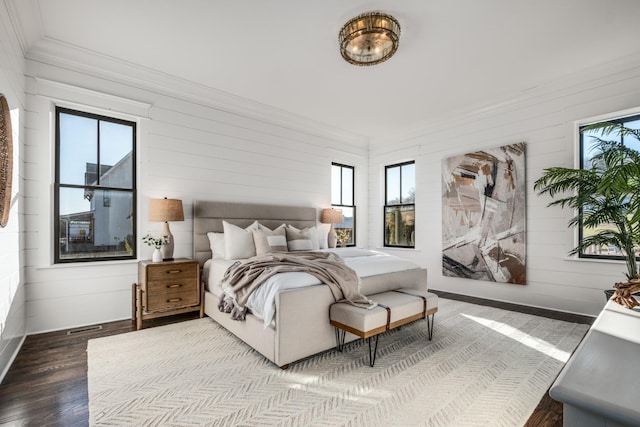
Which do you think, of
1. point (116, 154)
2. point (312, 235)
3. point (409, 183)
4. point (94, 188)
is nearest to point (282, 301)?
point (312, 235)

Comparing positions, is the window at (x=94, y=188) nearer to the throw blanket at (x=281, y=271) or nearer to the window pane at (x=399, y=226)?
the throw blanket at (x=281, y=271)

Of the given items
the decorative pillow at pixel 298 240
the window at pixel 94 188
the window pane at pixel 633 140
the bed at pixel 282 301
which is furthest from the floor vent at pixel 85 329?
the window pane at pixel 633 140

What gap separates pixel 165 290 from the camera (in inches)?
133

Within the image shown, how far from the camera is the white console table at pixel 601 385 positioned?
689mm

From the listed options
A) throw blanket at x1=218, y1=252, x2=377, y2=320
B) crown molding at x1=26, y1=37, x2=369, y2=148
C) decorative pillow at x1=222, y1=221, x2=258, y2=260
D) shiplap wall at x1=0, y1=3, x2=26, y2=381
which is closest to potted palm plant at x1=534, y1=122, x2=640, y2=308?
throw blanket at x1=218, y1=252, x2=377, y2=320

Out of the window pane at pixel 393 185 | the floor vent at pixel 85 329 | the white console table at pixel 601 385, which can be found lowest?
the floor vent at pixel 85 329

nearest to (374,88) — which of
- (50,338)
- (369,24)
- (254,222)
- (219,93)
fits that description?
(369,24)

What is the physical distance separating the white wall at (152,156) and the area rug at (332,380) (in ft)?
2.68

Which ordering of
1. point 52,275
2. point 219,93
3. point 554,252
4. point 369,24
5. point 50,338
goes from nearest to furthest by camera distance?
point 369,24 < point 50,338 < point 52,275 < point 554,252 < point 219,93

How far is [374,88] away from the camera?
413cm

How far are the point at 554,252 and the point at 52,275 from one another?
235 inches

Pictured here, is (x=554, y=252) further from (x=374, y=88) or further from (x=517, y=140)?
(x=374, y=88)

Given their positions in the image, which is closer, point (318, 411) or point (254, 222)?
point (318, 411)

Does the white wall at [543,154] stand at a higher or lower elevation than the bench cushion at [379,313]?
higher
